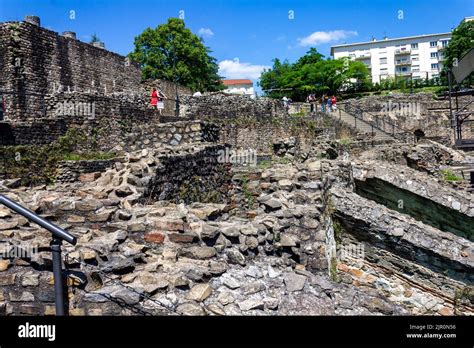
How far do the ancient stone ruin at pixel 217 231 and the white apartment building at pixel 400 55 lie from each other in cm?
7454

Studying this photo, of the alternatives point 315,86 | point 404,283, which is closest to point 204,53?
point 315,86

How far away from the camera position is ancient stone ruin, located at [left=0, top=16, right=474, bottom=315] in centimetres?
405

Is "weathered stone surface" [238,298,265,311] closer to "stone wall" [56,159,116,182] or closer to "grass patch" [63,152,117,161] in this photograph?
"stone wall" [56,159,116,182]

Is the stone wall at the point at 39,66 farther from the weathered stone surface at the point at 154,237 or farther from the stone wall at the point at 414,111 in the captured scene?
the stone wall at the point at 414,111

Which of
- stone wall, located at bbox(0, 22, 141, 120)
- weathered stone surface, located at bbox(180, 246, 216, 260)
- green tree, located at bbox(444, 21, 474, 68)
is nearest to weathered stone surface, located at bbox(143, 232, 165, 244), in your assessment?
weathered stone surface, located at bbox(180, 246, 216, 260)

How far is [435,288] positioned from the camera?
22.0ft

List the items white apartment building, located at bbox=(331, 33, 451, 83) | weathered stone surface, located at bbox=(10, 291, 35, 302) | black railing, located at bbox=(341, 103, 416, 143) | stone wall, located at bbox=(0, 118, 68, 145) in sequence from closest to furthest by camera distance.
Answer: weathered stone surface, located at bbox=(10, 291, 35, 302)
stone wall, located at bbox=(0, 118, 68, 145)
black railing, located at bbox=(341, 103, 416, 143)
white apartment building, located at bbox=(331, 33, 451, 83)

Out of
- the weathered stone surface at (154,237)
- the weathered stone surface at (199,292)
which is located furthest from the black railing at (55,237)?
the weathered stone surface at (154,237)

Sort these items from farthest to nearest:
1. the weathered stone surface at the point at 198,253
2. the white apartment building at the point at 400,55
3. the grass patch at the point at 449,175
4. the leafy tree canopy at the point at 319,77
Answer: the white apartment building at the point at 400,55 < the leafy tree canopy at the point at 319,77 < the grass patch at the point at 449,175 < the weathered stone surface at the point at 198,253

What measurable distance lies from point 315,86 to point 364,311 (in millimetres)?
45701

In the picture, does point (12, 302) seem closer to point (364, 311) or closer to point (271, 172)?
point (364, 311)

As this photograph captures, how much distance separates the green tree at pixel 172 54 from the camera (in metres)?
43.3

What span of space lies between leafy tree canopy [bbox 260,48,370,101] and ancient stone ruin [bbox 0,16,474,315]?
35.2m
